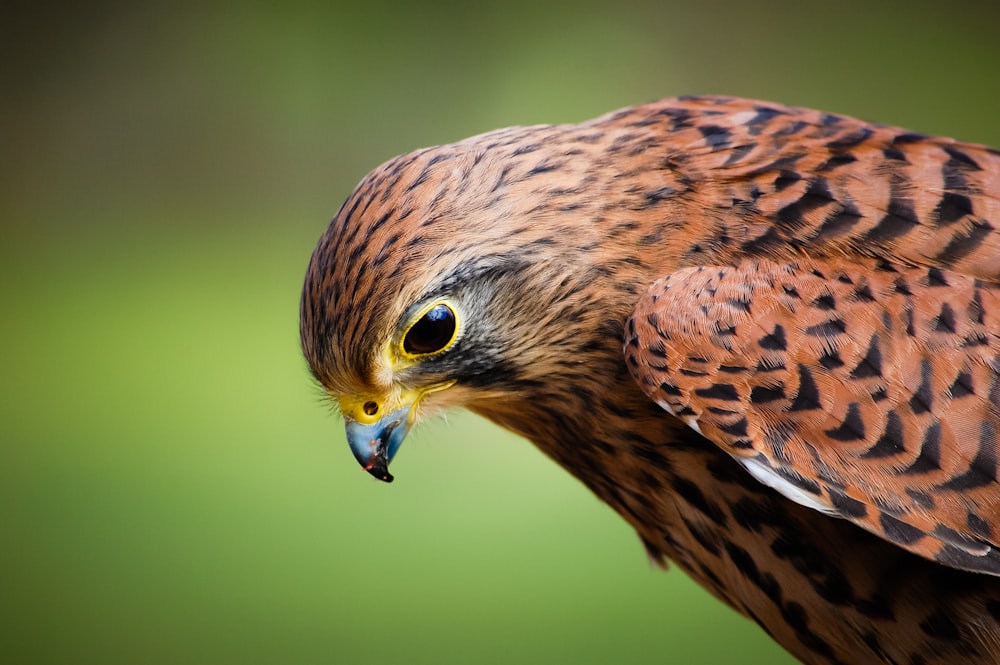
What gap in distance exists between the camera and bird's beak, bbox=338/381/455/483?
1351 millimetres

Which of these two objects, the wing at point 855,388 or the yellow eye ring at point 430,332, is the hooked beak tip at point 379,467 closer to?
the yellow eye ring at point 430,332

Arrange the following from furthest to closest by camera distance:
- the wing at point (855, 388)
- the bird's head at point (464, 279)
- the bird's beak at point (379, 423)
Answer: the bird's beak at point (379, 423) < the bird's head at point (464, 279) < the wing at point (855, 388)

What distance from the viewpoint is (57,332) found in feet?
16.0

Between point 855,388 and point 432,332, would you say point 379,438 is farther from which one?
point 855,388

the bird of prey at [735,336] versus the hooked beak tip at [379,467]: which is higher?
the bird of prey at [735,336]

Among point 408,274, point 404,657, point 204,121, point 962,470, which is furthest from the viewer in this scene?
point 204,121

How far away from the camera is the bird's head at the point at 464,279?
121 centimetres

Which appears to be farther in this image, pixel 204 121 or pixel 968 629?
pixel 204 121

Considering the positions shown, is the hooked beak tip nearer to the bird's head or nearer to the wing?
the bird's head

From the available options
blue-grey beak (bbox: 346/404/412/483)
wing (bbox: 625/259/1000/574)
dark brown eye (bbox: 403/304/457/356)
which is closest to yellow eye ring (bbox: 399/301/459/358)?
dark brown eye (bbox: 403/304/457/356)

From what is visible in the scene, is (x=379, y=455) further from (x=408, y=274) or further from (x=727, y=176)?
(x=727, y=176)

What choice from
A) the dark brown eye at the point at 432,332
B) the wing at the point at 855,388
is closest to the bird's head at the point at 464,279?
the dark brown eye at the point at 432,332

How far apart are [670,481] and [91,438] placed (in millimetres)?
3645

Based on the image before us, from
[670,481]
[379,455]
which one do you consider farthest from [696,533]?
[379,455]
